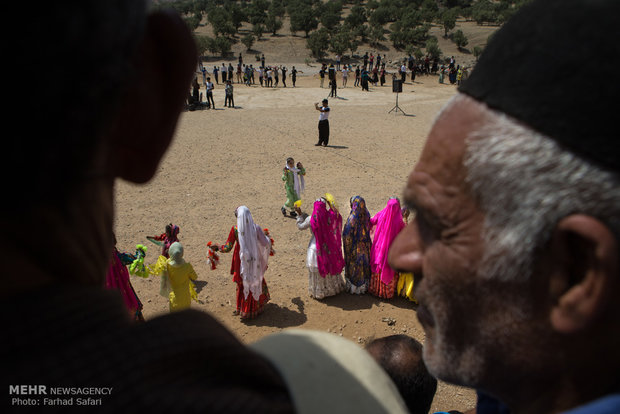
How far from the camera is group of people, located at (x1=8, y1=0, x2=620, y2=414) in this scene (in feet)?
1.87

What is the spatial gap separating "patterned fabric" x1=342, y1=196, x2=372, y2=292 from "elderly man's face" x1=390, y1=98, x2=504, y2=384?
20.3 ft

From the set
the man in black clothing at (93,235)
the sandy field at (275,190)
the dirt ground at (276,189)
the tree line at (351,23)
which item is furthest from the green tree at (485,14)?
the man in black clothing at (93,235)

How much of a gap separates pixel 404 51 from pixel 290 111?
105 feet

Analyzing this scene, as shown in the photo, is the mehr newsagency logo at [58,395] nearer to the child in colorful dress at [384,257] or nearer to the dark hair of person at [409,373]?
the dark hair of person at [409,373]

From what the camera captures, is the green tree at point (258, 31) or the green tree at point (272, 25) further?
the green tree at point (272, 25)

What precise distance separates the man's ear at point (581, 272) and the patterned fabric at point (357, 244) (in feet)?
21.2

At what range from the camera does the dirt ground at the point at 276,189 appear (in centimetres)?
706

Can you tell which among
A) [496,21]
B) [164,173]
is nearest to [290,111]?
[164,173]

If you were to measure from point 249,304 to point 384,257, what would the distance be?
2.41 meters

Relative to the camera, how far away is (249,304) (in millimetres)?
6965

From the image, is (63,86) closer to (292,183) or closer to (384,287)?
(384,287)

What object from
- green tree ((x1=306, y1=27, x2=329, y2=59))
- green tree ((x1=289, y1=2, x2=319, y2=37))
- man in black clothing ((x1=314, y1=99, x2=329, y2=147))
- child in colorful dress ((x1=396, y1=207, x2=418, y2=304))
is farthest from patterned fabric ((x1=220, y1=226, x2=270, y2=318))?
green tree ((x1=289, y1=2, x2=319, y2=37))

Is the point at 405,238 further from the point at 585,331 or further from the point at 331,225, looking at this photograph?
the point at 331,225

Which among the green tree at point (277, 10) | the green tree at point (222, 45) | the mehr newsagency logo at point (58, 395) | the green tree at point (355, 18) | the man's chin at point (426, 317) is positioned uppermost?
the green tree at point (277, 10)
